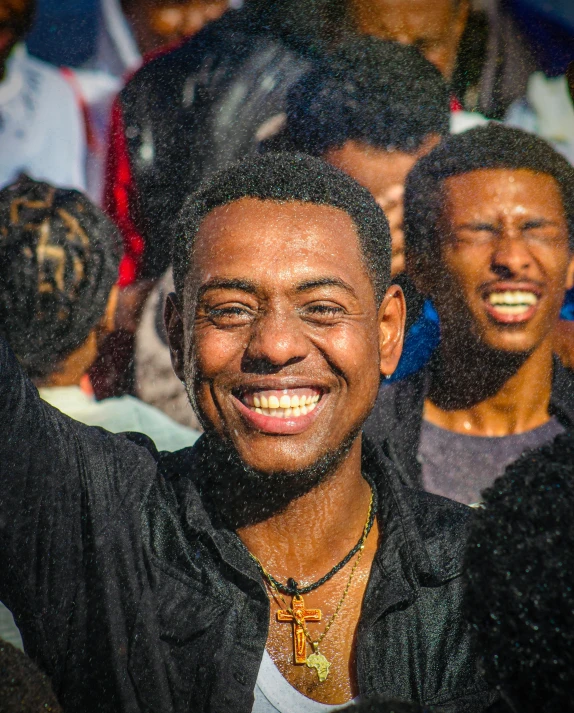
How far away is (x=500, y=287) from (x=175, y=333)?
4.69 feet

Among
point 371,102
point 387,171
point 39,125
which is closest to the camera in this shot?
point 387,171

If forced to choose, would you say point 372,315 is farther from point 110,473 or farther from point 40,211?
point 40,211

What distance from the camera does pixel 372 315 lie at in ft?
6.72

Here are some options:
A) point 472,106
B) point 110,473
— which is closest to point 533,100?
point 472,106

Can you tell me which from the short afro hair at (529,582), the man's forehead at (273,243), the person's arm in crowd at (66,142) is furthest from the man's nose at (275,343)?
the person's arm in crowd at (66,142)

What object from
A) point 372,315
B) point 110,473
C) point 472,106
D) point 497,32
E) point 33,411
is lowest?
point 110,473

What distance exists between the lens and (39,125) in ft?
11.7

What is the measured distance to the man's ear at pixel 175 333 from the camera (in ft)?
6.95

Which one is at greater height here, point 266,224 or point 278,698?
point 266,224

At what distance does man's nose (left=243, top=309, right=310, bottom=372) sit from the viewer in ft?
5.99

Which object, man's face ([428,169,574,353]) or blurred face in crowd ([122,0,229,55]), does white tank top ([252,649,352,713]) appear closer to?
man's face ([428,169,574,353])

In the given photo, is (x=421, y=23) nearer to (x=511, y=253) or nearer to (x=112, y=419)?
(x=511, y=253)

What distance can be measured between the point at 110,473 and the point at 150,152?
6.66 ft

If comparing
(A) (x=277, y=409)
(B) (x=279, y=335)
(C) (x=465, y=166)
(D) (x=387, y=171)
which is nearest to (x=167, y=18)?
(D) (x=387, y=171)
